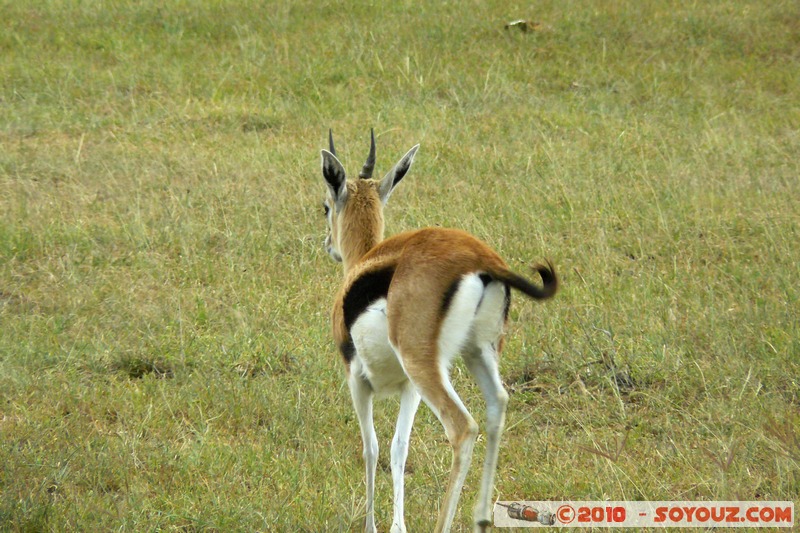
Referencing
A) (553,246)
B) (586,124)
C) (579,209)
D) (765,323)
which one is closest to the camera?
(765,323)

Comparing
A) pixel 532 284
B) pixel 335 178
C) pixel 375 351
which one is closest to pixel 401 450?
pixel 375 351

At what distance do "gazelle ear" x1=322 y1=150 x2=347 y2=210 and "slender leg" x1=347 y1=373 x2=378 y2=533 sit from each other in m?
0.97

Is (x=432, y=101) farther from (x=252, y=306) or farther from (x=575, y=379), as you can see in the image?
(x=575, y=379)

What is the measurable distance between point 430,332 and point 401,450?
1.90ft

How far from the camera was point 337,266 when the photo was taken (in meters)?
6.71

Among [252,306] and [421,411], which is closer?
[421,411]

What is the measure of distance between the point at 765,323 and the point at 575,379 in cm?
115

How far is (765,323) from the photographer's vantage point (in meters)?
5.55

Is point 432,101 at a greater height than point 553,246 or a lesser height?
greater

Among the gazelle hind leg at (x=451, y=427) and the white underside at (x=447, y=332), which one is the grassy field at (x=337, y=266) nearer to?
the gazelle hind leg at (x=451, y=427)

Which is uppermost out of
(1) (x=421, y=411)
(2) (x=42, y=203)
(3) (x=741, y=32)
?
(3) (x=741, y=32)

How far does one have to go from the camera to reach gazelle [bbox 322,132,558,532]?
358 centimetres

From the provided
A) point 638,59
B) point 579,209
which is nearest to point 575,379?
point 579,209

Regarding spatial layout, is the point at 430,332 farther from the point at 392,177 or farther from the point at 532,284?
the point at 392,177
